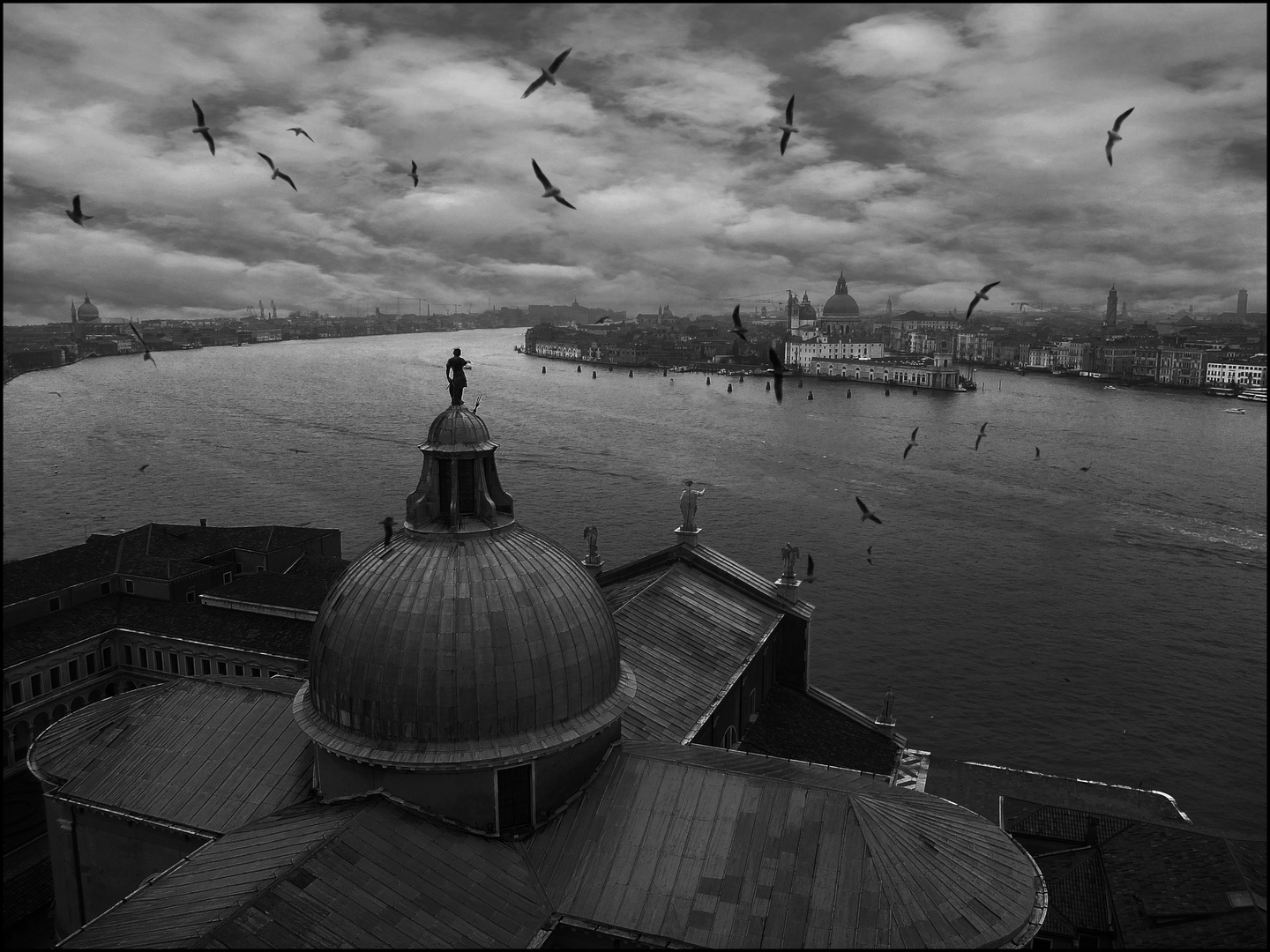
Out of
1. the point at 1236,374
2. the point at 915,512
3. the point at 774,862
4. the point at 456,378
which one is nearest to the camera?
the point at 774,862

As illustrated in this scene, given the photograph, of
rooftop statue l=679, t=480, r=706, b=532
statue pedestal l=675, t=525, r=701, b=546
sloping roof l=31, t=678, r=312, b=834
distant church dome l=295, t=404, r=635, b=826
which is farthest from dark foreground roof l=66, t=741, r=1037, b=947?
rooftop statue l=679, t=480, r=706, b=532

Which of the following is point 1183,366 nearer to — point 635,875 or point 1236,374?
point 1236,374

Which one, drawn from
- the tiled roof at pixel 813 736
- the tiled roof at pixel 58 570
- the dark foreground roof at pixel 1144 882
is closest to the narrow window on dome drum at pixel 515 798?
the tiled roof at pixel 813 736

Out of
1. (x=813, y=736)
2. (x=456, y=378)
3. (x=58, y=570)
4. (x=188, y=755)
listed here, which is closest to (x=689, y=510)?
(x=813, y=736)

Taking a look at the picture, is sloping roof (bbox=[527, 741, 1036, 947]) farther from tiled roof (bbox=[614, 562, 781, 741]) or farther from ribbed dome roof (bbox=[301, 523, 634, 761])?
tiled roof (bbox=[614, 562, 781, 741])

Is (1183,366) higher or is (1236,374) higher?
(1183,366)

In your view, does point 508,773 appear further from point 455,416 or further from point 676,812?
point 455,416
